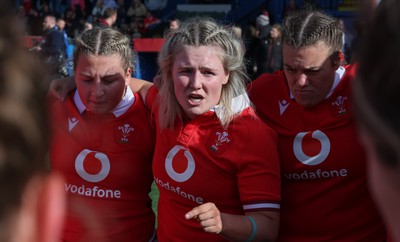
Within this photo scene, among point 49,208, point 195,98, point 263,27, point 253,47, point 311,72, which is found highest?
point 49,208

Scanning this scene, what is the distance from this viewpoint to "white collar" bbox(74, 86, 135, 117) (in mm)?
3160

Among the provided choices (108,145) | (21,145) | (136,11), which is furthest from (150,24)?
(21,145)

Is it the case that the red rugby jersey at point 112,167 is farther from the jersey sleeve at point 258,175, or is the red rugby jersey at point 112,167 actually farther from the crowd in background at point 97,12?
the crowd in background at point 97,12

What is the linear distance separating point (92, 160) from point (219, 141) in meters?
0.72

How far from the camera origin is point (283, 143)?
2.79m

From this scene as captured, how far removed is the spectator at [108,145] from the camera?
3.07 m

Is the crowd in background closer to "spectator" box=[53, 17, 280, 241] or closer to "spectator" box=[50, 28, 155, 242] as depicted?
"spectator" box=[50, 28, 155, 242]

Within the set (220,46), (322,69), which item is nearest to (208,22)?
(220,46)

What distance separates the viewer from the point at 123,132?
3.13m

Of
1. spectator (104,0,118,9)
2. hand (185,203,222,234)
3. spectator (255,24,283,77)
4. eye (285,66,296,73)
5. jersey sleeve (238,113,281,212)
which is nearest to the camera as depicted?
hand (185,203,222,234)

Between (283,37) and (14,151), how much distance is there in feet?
7.22

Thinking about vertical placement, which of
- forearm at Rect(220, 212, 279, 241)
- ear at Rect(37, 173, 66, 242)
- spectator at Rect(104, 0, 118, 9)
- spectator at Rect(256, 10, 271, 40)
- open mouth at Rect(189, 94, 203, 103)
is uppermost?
ear at Rect(37, 173, 66, 242)

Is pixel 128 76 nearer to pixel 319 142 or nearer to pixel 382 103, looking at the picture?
pixel 319 142

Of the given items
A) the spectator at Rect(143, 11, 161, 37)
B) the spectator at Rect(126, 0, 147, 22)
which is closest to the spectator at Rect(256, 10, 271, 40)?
the spectator at Rect(143, 11, 161, 37)
